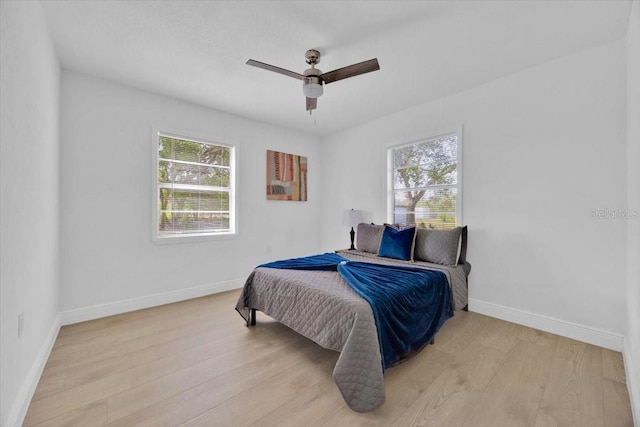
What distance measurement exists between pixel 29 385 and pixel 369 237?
3.32 metres

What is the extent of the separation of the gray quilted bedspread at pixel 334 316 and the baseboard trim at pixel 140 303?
1.26m

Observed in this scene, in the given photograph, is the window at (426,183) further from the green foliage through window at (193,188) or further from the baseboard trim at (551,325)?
the green foliage through window at (193,188)

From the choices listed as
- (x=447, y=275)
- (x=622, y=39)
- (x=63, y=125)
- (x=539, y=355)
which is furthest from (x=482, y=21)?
(x=63, y=125)

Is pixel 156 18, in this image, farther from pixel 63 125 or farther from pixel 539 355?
pixel 539 355

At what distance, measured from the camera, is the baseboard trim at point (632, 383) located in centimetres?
149

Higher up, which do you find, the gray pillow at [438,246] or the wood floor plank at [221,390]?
the gray pillow at [438,246]

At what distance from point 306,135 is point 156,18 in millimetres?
3109

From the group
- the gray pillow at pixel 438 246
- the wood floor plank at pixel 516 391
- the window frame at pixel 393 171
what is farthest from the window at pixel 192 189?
the wood floor plank at pixel 516 391

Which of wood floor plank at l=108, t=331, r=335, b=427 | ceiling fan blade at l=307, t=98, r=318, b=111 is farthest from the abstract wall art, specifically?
wood floor plank at l=108, t=331, r=335, b=427

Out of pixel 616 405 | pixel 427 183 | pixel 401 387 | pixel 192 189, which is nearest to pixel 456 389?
pixel 401 387

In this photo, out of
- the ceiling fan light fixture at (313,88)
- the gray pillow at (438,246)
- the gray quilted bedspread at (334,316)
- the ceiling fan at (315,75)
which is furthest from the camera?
the gray pillow at (438,246)

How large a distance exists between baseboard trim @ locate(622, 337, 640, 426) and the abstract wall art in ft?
13.5

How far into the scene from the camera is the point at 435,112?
354cm

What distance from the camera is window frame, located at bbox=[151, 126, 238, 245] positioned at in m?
3.33
